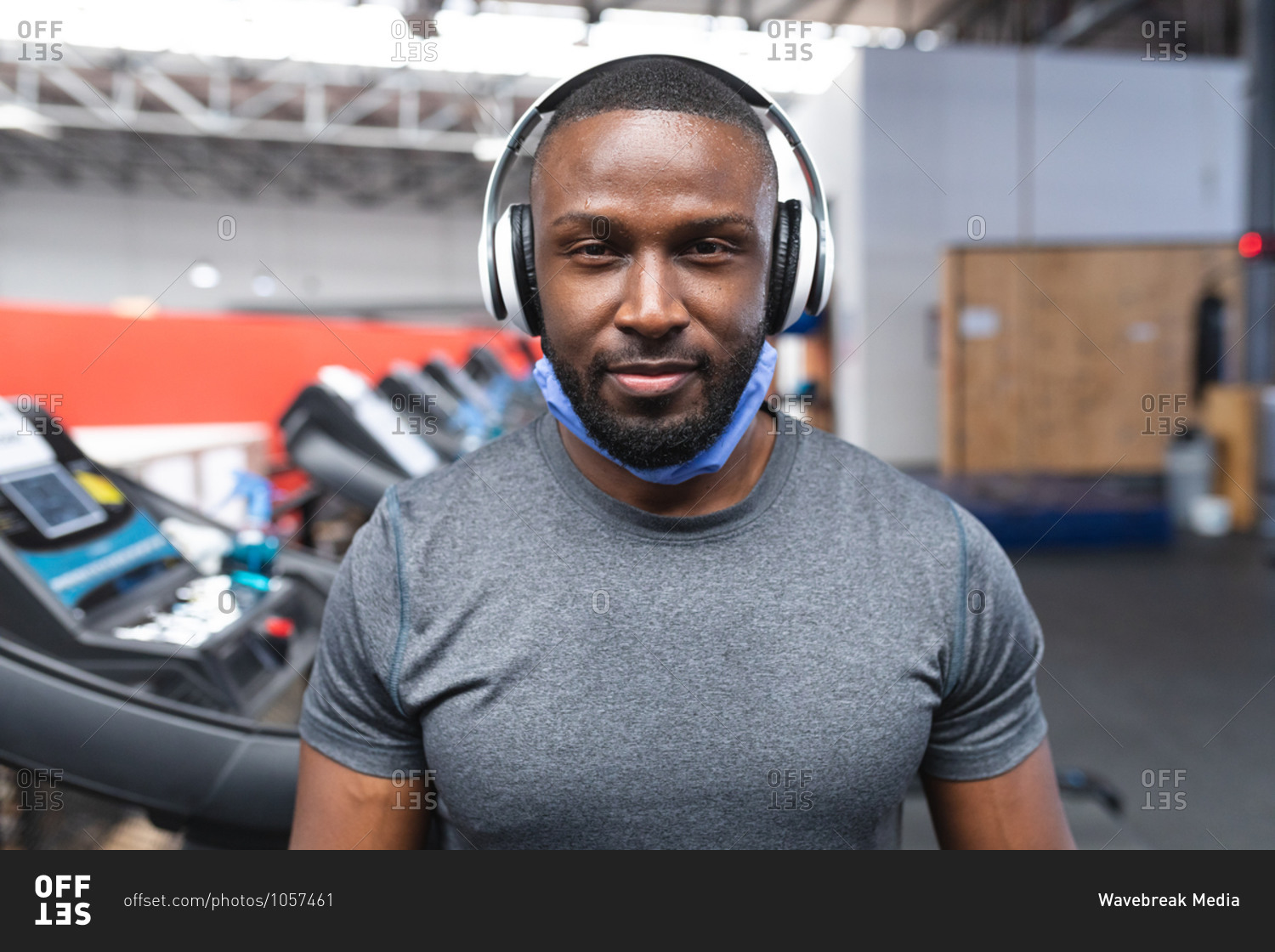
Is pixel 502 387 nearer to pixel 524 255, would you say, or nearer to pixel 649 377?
pixel 524 255

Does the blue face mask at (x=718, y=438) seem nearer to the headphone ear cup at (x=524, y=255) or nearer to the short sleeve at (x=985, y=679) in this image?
the headphone ear cup at (x=524, y=255)

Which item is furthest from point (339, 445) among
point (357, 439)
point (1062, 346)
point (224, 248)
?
point (224, 248)

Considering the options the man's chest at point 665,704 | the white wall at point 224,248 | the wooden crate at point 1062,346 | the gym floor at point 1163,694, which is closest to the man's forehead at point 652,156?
the man's chest at point 665,704

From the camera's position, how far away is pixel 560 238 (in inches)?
29.1

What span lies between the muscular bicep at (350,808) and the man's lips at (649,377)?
0.43 metres

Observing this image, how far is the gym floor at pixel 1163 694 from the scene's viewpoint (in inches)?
81.3

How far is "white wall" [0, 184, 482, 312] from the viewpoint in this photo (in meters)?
16.4

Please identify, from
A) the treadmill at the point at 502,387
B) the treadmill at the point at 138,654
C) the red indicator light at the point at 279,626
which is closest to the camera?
the treadmill at the point at 138,654

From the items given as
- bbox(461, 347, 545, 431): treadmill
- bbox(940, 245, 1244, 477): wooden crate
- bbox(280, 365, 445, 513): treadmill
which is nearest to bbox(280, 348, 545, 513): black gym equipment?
bbox(280, 365, 445, 513): treadmill

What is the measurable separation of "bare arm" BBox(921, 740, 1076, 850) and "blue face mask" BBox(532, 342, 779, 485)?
0.39m

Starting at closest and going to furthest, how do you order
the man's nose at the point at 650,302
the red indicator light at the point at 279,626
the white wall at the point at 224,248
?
1. the man's nose at the point at 650,302
2. the red indicator light at the point at 279,626
3. the white wall at the point at 224,248

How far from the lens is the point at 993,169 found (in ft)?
24.5

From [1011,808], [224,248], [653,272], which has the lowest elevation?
[1011,808]

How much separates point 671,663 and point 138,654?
791 mm
